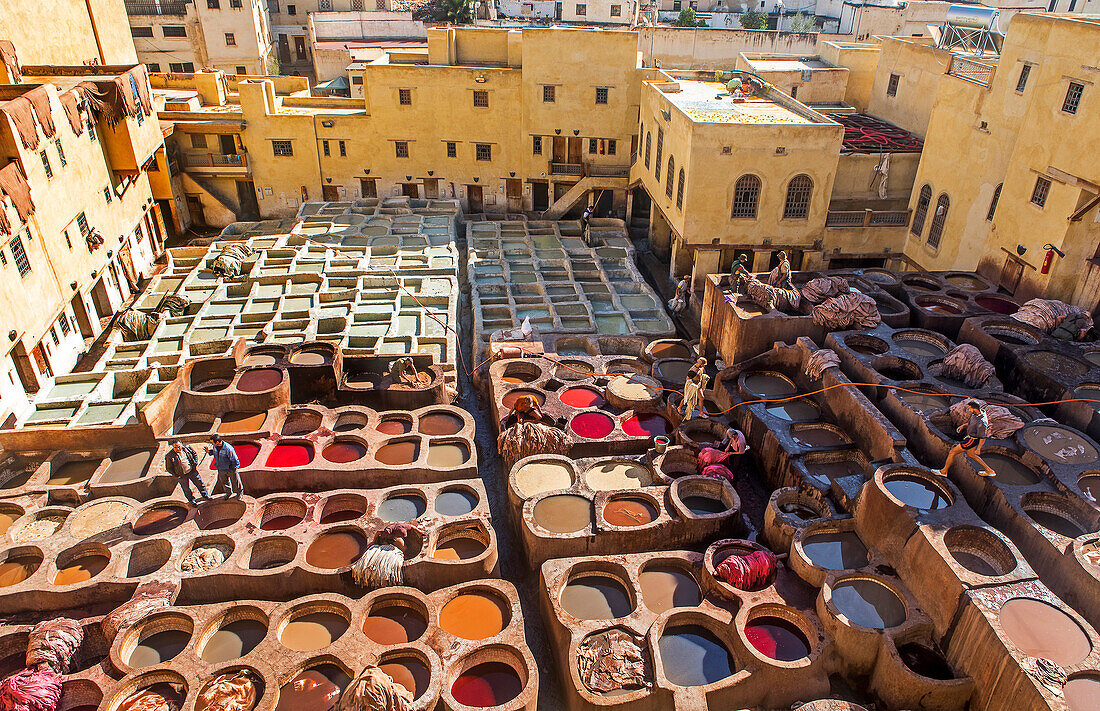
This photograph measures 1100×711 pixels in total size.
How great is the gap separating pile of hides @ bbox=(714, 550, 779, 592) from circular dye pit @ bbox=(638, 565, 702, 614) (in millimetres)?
704

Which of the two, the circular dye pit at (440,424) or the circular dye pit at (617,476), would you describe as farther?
the circular dye pit at (440,424)

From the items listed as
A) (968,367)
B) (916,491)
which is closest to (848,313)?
(968,367)

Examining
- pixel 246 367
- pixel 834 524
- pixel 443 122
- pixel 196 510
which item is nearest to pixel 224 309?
pixel 246 367

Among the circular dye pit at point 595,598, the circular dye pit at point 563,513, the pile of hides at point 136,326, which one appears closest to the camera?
the circular dye pit at point 595,598

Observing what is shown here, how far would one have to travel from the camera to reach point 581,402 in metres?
20.0

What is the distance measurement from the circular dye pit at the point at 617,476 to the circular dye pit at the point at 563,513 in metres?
0.73

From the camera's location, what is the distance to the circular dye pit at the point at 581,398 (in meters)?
19.9

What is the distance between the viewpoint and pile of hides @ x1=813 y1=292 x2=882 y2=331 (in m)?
19.3

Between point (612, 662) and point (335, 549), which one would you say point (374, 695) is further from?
point (335, 549)

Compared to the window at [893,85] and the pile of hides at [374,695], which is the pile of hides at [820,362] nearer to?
the pile of hides at [374,695]

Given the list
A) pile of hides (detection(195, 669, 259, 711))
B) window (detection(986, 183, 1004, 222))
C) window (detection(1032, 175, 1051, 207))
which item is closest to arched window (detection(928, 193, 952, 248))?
window (detection(986, 183, 1004, 222))

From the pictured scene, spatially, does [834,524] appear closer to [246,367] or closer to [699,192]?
[699,192]

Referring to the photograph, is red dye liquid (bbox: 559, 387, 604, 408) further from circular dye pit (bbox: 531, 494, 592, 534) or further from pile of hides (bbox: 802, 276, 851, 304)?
pile of hides (bbox: 802, 276, 851, 304)

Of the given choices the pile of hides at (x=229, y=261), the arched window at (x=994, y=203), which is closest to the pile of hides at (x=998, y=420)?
the arched window at (x=994, y=203)
